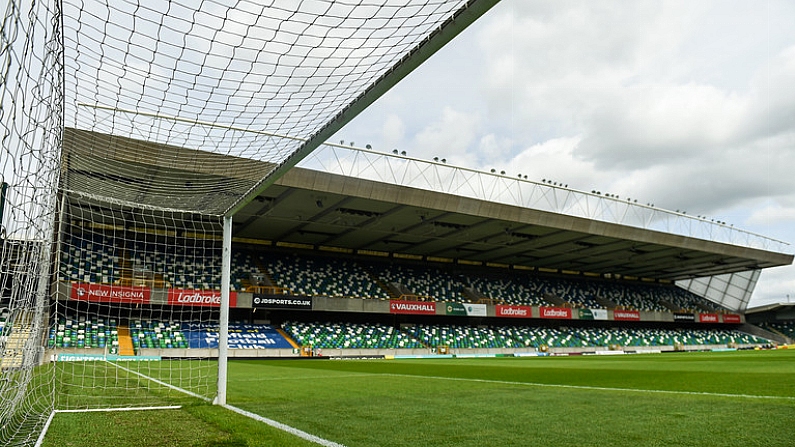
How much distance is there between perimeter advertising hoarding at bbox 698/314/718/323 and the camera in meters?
45.3

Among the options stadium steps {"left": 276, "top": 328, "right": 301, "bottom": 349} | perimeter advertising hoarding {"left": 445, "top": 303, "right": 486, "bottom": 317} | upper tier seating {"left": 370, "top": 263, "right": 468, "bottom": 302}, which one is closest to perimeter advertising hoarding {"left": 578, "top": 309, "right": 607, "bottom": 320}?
perimeter advertising hoarding {"left": 445, "top": 303, "right": 486, "bottom": 317}

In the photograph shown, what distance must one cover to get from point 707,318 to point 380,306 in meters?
29.5

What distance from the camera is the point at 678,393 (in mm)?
7586

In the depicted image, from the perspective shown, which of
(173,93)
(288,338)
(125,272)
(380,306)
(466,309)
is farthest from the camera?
→ (466,309)

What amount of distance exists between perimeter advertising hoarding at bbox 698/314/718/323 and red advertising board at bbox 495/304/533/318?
17685 millimetres

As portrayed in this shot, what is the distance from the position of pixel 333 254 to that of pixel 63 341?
65.0ft

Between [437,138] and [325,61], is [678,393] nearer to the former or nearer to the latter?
[325,61]

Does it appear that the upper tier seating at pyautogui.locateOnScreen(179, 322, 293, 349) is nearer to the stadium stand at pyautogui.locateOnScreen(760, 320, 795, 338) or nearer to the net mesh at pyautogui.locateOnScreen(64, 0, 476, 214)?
the net mesh at pyautogui.locateOnScreen(64, 0, 476, 214)

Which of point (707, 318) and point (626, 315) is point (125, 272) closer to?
point (626, 315)

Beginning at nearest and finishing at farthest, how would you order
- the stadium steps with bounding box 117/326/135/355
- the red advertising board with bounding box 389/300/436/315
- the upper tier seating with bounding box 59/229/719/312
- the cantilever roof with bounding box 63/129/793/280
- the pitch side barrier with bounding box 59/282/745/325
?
the cantilever roof with bounding box 63/129/793/280 → the stadium steps with bounding box 117/326/135/355 → the pitch side barrier with bounding box 59/282/745/325 → the upper tier seating with bounding box 59/229/719/312 → the red advertising board with bounding box 389/300/436/315

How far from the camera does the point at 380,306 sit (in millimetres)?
32312

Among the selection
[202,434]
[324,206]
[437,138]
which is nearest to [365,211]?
[324,206]

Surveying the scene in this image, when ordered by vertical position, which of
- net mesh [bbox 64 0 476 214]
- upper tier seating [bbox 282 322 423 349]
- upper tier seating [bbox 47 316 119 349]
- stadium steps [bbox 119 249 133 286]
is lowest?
upper tier seating [bbox 282 322 423 349]

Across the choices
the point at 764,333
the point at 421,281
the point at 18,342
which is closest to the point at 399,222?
the point at 421,281
